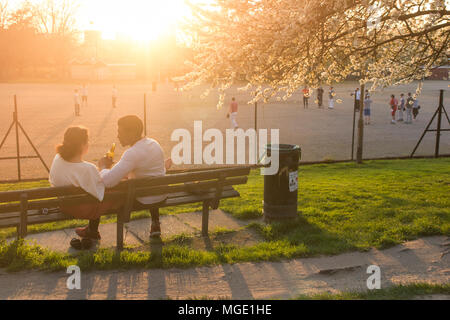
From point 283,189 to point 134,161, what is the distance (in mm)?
2130

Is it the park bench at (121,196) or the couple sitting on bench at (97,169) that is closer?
the park bench at (121,196)

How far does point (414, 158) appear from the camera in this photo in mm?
14211

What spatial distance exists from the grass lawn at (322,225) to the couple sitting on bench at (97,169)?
487 millimetres

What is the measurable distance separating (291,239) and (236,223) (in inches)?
47.0

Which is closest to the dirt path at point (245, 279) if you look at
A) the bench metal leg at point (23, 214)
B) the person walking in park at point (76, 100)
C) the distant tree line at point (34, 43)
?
the bench metal leg at point (23, 214)

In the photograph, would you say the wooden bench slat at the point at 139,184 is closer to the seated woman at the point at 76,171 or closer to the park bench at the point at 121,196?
the park bench at the point at 121,196

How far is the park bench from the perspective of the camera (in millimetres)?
4812

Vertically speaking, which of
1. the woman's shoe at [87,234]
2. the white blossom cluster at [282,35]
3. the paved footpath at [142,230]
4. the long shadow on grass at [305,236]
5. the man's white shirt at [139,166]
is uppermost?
the white blossom cluster at [282,35]

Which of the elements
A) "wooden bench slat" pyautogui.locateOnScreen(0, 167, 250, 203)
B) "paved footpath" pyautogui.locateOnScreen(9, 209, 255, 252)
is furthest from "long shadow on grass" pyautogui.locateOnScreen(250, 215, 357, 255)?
"wooden bench slat" pyautogui.locateOnScreen(0, 167, 250, 203)

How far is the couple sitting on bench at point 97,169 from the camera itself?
5.05m

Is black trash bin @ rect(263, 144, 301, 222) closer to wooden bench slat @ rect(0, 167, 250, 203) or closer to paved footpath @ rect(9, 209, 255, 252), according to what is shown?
paved footpath @ rect(9, 209, 255, 252)

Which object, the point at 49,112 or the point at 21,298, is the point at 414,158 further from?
the point at 49,112

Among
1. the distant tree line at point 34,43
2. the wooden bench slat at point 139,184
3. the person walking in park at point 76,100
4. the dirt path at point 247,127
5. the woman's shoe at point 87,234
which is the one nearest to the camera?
the wooden bench slat at point 139,184

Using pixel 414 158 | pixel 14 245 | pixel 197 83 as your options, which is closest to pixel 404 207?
pixel 197 83
